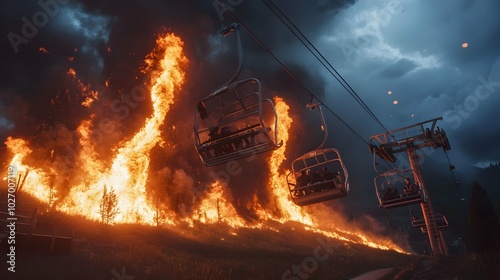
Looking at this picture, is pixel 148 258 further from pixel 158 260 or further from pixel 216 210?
pixel 216 210

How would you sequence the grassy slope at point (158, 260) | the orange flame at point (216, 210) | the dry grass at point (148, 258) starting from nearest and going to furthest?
the grassy slope at point (158, 260) → the dry grass at point (148, 258) → the orange flame at point (216, 210)

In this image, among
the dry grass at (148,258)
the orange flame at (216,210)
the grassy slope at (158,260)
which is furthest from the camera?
the orange flame at (216,210)

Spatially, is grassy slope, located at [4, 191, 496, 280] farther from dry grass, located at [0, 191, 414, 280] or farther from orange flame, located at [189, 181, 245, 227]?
orange flame, located at [189, 181, 245, 227]

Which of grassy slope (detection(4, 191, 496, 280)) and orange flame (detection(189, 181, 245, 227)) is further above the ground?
orange flame (detection(189, 181, 245, 227))

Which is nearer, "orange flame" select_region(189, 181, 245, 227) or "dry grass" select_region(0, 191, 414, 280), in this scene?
"dry grass" select_region(0, 191, 414, 280)

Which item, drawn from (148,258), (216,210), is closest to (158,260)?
(148,258)

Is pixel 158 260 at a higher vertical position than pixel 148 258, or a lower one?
lower

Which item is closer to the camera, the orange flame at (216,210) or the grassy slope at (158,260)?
the grassy slope at (158,260)

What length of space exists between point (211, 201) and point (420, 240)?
108673mm

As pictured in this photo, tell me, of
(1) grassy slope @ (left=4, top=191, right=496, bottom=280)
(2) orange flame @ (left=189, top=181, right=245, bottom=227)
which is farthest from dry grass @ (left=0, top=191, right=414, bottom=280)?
(2) orange flame @ (left=189, top=181, right=245, bottom=227)

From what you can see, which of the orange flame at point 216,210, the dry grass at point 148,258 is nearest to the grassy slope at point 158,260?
the dry grass at point 148,258

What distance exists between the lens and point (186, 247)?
30.1 metres

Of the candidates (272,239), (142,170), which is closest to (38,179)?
(142,170)

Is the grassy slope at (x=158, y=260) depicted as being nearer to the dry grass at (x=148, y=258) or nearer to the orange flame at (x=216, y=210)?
the dry grass at (x=148, y=258)
